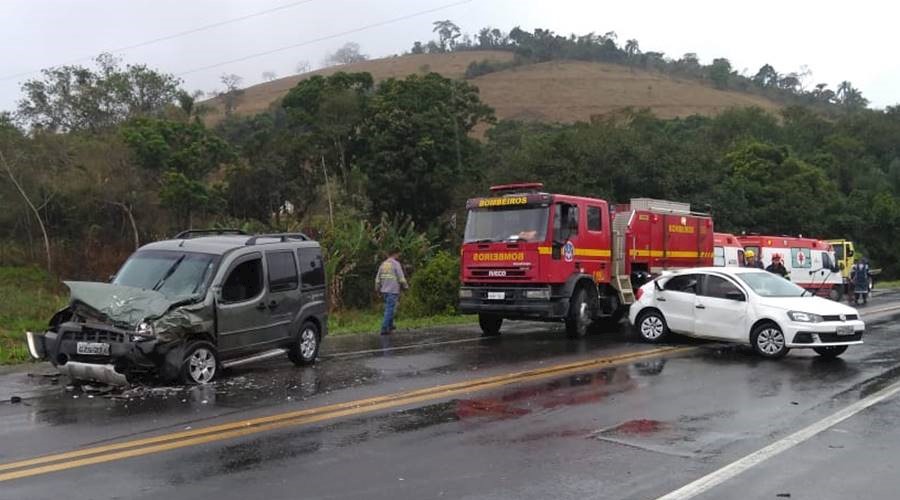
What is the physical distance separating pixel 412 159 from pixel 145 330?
3188 centimetres

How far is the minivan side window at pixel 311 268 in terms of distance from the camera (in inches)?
496

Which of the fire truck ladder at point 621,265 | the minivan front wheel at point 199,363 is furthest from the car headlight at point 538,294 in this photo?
the minivan front wheel at point 199,363

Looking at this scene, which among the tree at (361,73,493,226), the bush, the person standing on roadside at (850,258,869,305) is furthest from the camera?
the tree at (361,73,493,226)

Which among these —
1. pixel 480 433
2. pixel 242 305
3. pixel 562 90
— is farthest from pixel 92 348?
pixel 562 90

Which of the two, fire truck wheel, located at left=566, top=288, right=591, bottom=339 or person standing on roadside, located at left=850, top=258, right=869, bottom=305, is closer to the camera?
fire truck wheel, located at left=566, top=288, right=591, bottom=339

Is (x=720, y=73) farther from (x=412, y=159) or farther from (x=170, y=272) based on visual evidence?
(x=170, y=272)

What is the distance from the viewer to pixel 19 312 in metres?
20.6

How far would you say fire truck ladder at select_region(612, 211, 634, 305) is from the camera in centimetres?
1834

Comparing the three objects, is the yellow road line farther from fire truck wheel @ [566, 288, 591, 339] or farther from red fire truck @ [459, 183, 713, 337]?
fire truck wheel @ [566, 288, 591, 339]

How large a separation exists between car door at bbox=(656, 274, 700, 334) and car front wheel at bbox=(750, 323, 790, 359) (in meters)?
1.34

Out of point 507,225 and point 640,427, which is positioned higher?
point 507,225

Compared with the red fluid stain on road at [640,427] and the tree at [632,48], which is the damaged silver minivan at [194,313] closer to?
the red fluid stain on road at [640,427]

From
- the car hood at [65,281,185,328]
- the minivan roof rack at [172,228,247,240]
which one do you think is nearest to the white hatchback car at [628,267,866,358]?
the minivan roof rack at [172,228,247,240]

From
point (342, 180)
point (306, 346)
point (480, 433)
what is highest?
point (342, 180)
